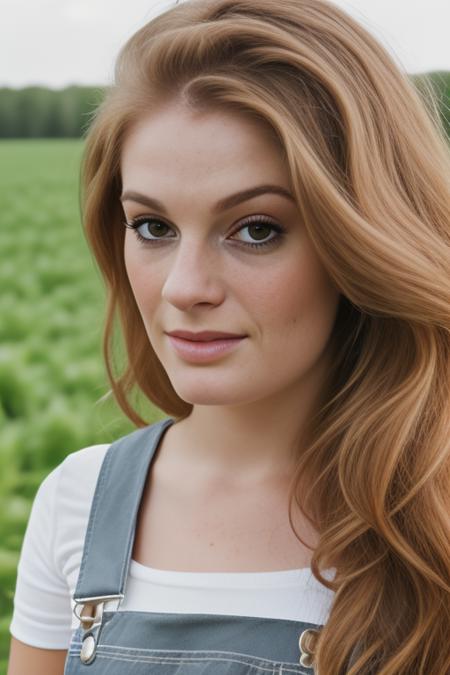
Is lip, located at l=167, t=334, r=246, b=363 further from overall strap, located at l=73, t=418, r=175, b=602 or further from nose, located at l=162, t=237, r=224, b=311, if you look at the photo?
overall strap, located at l=73, t=418, r=175, b=602

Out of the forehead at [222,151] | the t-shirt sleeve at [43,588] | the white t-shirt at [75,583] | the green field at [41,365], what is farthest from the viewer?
the green field at [41,365]

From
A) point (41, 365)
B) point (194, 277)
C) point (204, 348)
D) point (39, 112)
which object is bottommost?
point (39, 112)

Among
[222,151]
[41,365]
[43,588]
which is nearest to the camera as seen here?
[222,151]

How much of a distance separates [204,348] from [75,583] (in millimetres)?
513

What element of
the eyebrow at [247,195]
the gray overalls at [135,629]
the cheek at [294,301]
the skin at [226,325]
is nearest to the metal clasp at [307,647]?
the gray overalls at [135,629]

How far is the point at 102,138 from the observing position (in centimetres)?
181

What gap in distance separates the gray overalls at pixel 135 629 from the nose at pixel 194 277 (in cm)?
42

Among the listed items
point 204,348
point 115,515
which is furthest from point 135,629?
point 204,348

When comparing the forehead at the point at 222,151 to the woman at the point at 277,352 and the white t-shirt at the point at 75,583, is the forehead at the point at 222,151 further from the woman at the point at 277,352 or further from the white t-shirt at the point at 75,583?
the white t-shirt at the point at 75,583

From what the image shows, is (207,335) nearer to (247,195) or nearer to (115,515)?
(247,195)

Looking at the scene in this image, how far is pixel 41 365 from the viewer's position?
521 cm

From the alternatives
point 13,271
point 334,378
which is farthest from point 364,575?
point 13,271

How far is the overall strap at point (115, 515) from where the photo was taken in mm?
1740

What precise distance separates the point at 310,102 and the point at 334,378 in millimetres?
473
